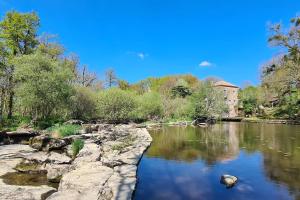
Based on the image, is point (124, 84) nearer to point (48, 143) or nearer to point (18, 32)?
point (18, 32)

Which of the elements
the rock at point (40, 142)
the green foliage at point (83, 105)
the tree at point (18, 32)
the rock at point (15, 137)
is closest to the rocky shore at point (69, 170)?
the rock at point (40, 142)

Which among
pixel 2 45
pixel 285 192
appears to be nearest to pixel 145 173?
pixel 285 192

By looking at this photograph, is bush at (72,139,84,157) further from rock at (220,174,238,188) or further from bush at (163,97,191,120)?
bush at (163,97,191,120)

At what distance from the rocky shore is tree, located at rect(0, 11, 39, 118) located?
15.1 meters

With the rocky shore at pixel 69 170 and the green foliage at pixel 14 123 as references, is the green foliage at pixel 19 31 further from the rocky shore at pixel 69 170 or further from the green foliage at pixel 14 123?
the rocky shore at pixel 69 170

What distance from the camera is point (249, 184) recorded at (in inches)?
329

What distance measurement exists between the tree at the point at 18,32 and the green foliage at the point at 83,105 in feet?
21.7

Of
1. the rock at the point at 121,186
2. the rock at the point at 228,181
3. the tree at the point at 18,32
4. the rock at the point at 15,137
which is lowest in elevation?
the rock at the point at 228,181

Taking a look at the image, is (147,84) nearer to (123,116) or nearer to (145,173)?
(123,116)

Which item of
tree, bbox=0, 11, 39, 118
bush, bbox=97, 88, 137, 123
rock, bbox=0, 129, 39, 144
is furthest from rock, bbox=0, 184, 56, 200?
bush, bbox=97, 88, 137, 123

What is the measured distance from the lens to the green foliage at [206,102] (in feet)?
124

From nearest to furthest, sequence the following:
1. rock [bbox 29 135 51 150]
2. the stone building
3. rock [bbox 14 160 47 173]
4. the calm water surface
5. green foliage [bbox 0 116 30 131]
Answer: the calm water surface
rock [bbox 14 160 47 173]
rock [bbox 29 135 51 150]
green foliage [bbox 0 116 30 131]
the stone building

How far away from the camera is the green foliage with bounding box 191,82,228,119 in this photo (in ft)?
124

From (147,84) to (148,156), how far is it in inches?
2207
